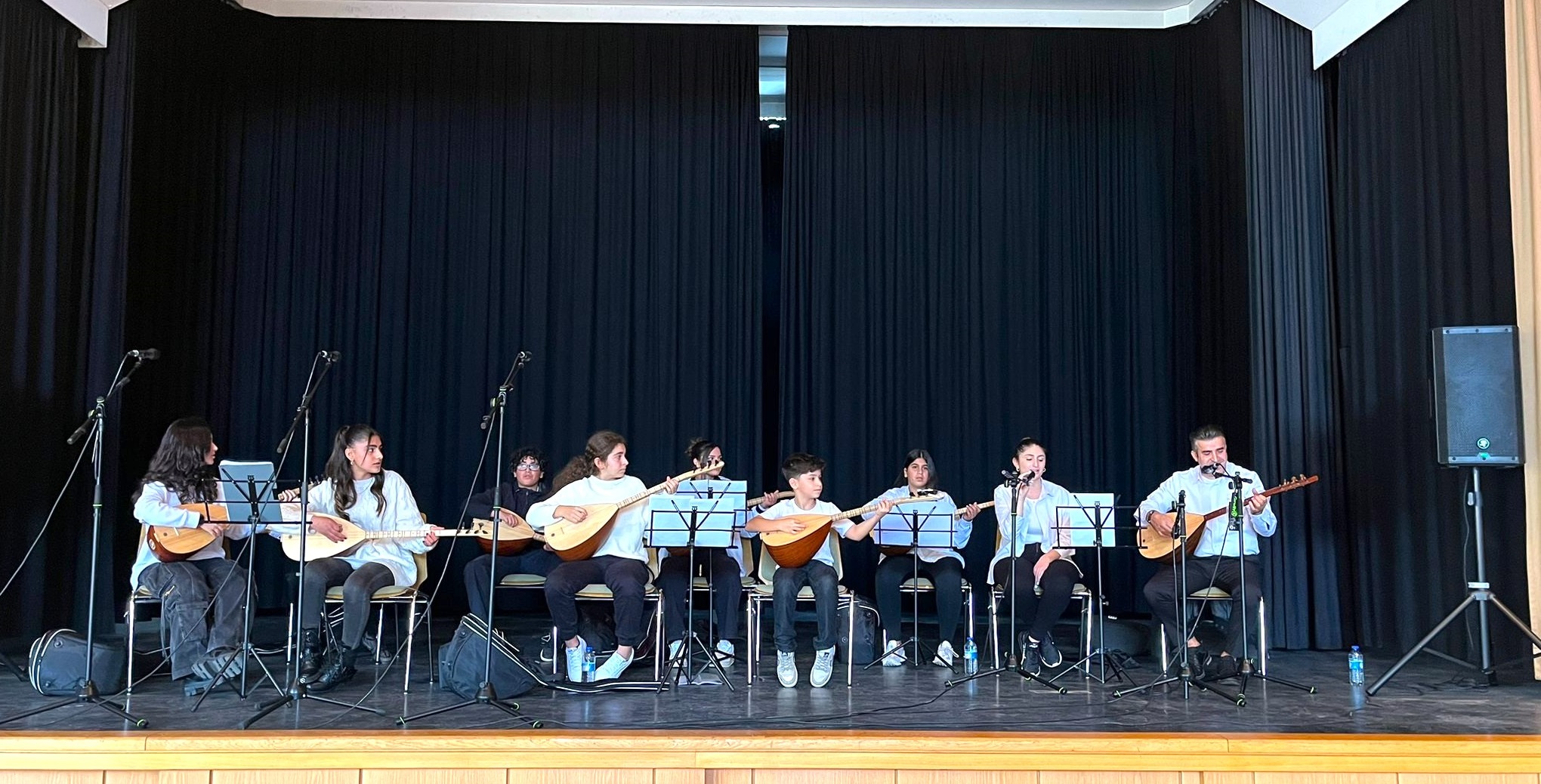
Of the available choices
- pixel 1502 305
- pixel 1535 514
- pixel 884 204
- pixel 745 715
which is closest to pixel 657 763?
pixel 745 715

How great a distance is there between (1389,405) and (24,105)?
6.63m

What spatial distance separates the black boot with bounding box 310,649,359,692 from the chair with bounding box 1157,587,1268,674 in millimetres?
3190

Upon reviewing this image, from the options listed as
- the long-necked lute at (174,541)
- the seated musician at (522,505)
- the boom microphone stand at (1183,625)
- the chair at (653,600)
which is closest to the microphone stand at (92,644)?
the long-necked lute at (174,541)

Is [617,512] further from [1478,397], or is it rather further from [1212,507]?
[1478,397]

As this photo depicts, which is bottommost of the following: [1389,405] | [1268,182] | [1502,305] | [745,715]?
[745,715]

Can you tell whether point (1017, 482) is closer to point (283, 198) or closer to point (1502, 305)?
point (1502, 305)

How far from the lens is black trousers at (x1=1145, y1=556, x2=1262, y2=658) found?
5035 millimetres

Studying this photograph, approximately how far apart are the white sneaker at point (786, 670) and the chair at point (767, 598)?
0.12 meters

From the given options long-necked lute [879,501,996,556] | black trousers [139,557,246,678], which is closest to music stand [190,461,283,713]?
black trousers [139,557,246,678]

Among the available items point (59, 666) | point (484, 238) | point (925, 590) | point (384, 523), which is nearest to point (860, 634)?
point (925, 590)

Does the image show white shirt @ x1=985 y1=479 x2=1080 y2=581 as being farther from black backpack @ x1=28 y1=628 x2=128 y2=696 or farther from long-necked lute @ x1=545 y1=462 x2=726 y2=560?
black backpack @ x1=28 y1=628 x2=128 y2=696

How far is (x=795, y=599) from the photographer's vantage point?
16.9ft

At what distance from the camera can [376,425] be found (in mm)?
7770

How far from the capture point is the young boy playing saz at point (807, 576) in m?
5.00
